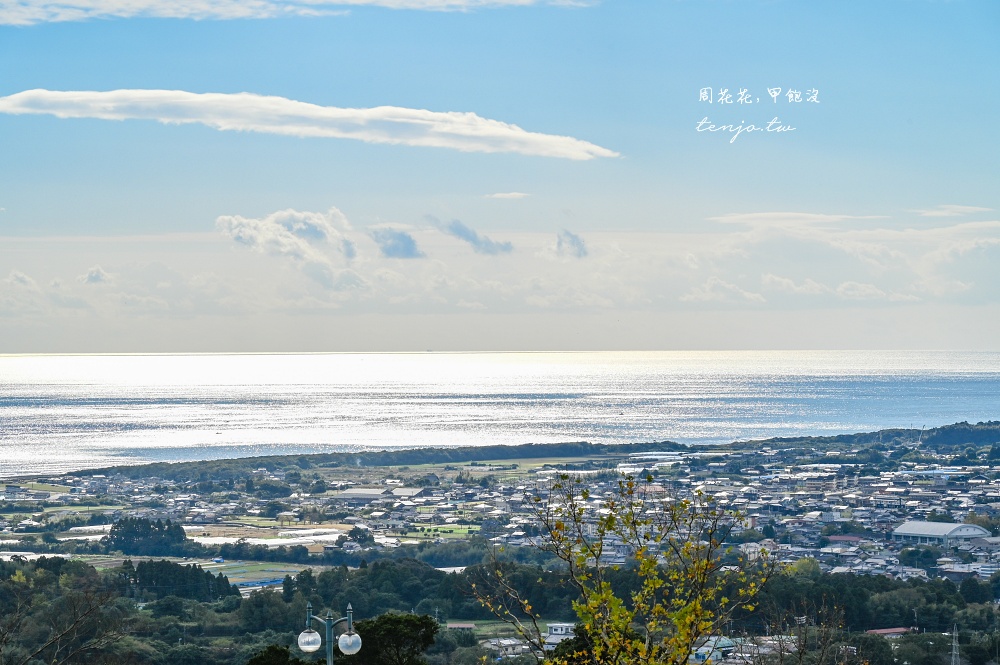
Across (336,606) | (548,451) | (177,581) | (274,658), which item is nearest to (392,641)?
(274,658)

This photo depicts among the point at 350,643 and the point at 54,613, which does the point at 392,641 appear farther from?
the point at 54,613

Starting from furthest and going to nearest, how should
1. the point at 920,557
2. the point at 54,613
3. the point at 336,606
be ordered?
the point at 920,557 → the point at 336,606 → the point at 54,613

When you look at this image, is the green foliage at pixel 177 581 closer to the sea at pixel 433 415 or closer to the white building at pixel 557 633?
the white building at pixel 557 633

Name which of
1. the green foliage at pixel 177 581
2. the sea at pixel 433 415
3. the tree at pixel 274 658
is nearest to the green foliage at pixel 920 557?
the green foliage at pixel 177 581

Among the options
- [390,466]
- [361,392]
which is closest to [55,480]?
[390,466]

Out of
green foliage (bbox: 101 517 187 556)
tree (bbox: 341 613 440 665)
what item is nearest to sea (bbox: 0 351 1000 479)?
green foliage (bbox: 101 517 187 556)

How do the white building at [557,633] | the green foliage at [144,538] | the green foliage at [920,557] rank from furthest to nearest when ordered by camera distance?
the green foliage at [144,538], the green foliage at [920,557], the white building at [557,633]

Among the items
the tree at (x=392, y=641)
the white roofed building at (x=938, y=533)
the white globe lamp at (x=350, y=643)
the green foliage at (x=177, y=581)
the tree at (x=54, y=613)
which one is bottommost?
the white roofed building at (x=938, y=533)

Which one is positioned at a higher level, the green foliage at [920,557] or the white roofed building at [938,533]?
the white roofed building at [938,533]

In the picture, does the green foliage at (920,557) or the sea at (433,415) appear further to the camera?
the sea at (433,415)
